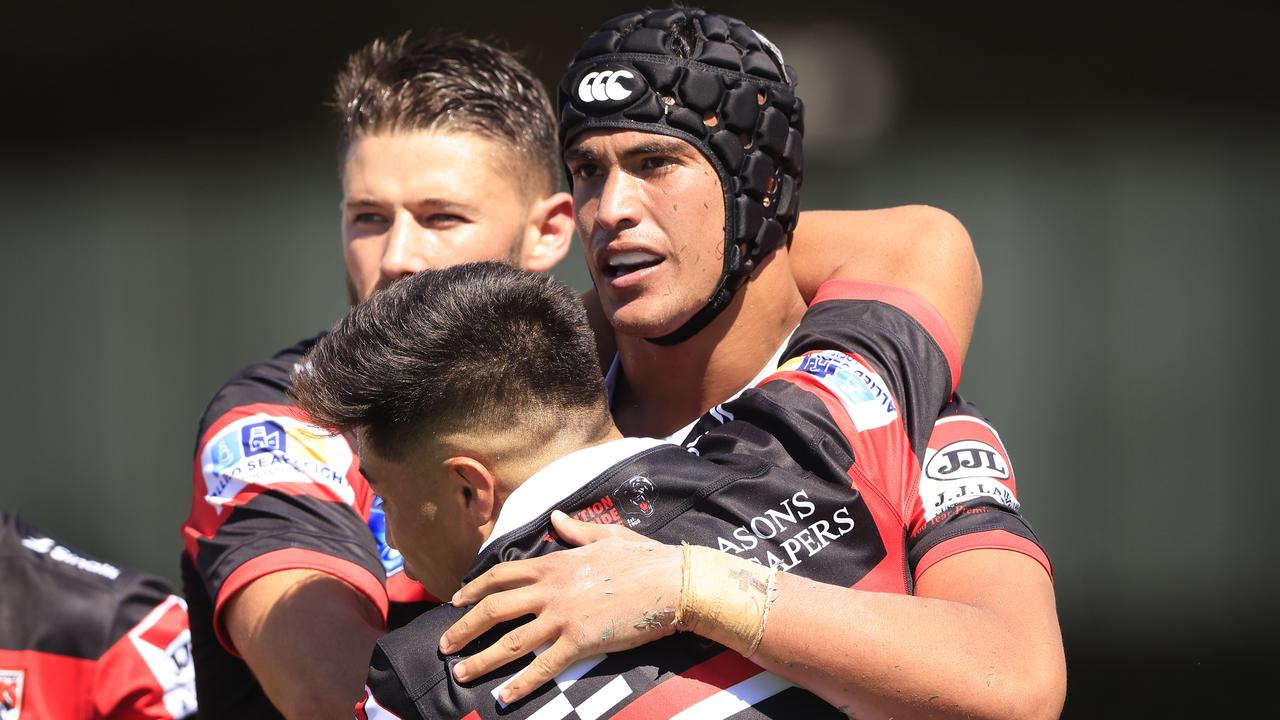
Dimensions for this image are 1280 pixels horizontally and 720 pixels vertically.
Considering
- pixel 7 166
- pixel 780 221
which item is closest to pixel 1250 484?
pixel 780 221

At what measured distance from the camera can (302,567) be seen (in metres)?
2.22

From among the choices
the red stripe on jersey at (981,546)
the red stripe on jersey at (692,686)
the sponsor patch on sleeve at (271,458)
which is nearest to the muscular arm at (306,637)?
the sponsor patch on sleeve at (271,458)

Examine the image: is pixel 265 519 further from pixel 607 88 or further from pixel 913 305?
pixel 913 305

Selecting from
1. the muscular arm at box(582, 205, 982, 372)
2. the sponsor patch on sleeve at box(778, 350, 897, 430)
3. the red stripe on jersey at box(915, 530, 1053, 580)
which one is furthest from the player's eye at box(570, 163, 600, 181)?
the red stripe on jersey at box(915, 530, 1053, 580)

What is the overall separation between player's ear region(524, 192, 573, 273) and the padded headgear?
59 centimetres

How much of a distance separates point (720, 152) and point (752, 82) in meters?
0.15

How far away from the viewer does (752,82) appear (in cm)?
234

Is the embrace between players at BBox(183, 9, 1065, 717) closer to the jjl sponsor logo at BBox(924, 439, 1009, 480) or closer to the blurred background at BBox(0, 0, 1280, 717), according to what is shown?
the jjl sponsor logo at BBox(924, 439, 1009, 480)

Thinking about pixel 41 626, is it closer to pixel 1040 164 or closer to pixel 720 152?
pixel 720 152

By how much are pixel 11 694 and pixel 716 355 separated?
5.13 feet

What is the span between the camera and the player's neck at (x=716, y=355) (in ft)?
7.94

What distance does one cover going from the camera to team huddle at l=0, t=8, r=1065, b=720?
65.9 inches

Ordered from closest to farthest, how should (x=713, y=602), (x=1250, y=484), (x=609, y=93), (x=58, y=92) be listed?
1. (x=713, y=602)
2. (x=609, y=93)
3. (x=1250, y=484)
4. (x=58, y=92)

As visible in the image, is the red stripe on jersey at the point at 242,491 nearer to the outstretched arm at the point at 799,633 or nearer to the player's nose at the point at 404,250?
the player's nose at the point at 404,250
